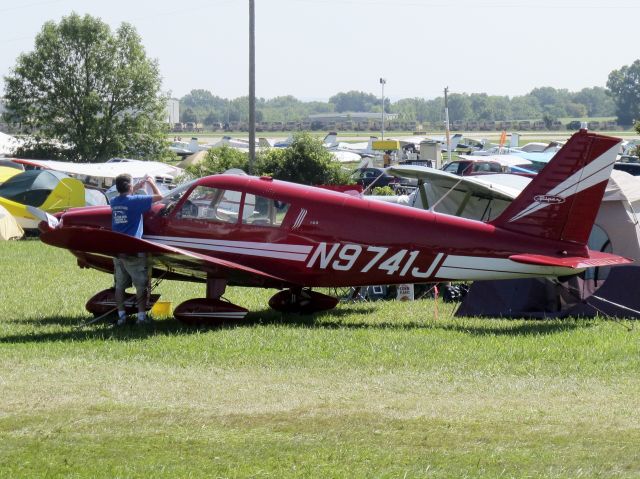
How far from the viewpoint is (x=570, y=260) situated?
11.5 metres

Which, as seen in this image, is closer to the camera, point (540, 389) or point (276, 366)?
point (540, 389)

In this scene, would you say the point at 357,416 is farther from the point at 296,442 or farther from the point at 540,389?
the point at 540,389

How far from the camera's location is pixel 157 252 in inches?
450

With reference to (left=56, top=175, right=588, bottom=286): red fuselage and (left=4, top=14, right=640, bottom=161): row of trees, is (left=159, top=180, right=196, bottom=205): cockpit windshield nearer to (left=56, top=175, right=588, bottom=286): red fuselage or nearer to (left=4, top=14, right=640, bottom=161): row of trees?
(left=56, top=175, right=588, bottom=286): red fuselage

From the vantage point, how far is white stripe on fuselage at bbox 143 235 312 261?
476 inches

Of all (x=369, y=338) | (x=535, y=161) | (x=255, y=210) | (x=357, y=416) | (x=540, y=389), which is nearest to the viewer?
(x=357, y=416)

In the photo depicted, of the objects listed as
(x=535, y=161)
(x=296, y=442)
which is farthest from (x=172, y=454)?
(x=535, y=161)

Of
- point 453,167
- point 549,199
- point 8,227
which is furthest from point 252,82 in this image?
point 549,199

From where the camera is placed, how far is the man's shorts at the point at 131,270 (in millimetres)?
11797

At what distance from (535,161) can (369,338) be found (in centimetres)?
3984

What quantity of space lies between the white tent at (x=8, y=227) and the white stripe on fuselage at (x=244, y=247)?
45.7 ft

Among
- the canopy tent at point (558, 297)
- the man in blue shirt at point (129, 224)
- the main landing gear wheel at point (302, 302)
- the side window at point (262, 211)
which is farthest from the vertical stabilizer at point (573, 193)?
the man in blue shirt at point (129, 224)

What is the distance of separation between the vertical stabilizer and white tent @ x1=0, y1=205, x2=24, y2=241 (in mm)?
16514

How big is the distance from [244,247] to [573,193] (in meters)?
3.78
